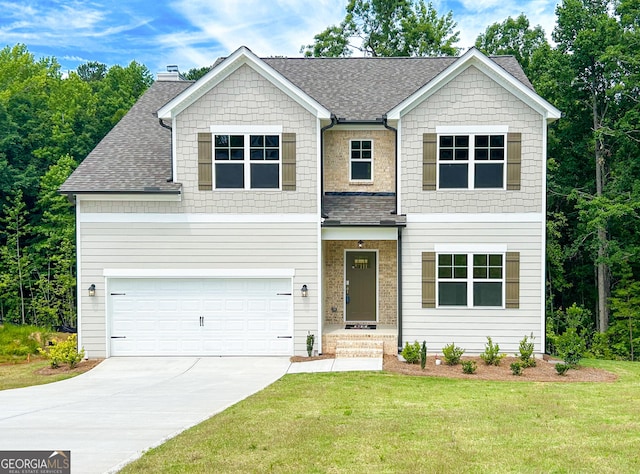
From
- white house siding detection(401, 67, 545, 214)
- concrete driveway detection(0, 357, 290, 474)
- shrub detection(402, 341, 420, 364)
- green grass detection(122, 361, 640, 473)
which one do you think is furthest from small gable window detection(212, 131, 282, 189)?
green grass detection(122, 361, 640, 473)

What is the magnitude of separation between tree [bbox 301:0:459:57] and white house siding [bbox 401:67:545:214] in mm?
19298

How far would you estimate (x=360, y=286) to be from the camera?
1673cm

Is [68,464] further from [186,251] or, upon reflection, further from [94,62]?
[94,62]

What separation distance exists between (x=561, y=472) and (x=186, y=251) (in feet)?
36.2

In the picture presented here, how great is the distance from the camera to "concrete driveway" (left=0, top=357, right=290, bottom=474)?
24.4ft

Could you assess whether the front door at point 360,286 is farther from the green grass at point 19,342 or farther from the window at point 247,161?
the green grass at point 19,342

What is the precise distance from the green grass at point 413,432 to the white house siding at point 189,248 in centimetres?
405

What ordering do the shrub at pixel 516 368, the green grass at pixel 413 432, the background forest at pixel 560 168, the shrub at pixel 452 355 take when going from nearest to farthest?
the green grass at pixel 413 432 < the shrub at pixel 516 368 < the shrub at pixel 452 355 < the background forest at pixel 560 168

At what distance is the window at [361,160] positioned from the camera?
53.7 ft

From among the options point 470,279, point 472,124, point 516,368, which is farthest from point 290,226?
point 516,368

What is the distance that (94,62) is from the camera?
175 feet

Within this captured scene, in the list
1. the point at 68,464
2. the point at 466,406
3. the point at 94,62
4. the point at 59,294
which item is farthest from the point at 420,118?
the point at 94,62

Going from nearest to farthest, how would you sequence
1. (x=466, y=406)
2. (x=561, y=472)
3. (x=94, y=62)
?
(x=561, y=472)
(x=466, y=406)
(x=94, y=62)

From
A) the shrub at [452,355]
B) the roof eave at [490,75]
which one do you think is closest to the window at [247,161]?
the roof eave at [490,75]
